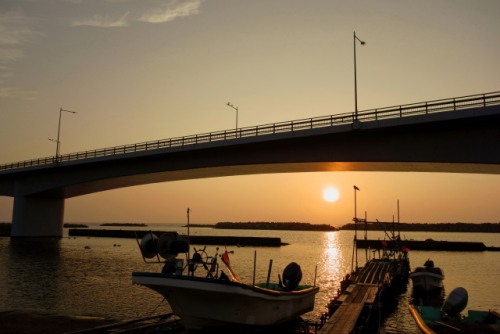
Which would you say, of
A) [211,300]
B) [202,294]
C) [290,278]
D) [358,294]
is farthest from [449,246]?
[202,294]

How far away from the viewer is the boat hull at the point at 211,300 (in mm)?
16297

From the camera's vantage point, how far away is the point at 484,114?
27922 mm

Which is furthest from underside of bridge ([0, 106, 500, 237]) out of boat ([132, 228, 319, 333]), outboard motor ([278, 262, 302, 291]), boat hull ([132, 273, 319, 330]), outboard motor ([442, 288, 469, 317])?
boat hull ([132, 273, 319, 330])

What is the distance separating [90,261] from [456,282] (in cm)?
3515

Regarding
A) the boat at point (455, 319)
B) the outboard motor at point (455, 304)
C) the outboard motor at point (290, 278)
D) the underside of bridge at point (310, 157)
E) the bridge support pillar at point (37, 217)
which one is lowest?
the boat at point (455, 319)

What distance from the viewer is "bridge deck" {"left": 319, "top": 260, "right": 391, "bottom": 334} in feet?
54.5

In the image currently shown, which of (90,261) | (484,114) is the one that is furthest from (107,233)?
(484,114)

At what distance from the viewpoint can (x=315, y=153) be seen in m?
37.7

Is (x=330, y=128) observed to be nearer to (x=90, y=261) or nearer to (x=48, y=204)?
(x=90, y=261)

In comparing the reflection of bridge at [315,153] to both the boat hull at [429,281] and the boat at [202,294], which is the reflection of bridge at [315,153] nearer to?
the boat hull at [429,281]

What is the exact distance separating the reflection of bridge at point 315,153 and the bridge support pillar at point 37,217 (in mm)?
3637

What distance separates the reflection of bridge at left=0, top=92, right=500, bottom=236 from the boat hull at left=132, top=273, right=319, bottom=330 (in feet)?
59.3

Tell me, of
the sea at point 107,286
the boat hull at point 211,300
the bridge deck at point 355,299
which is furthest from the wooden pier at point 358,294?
the boat hull at point 211,300

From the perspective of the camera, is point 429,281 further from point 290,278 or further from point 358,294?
point 290,278
